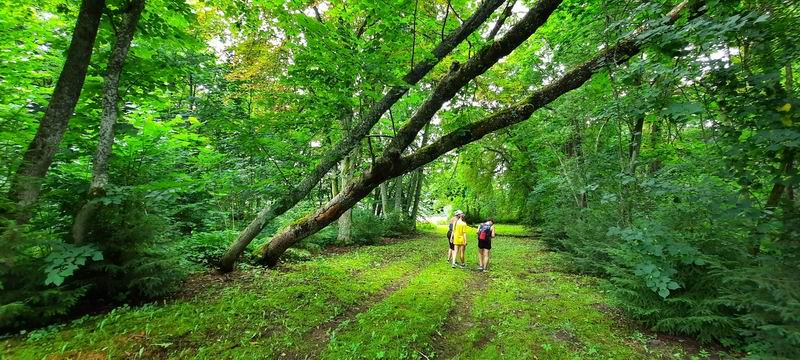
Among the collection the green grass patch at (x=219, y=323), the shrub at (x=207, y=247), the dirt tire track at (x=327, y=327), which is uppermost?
the shrub at (x=207, y=247)

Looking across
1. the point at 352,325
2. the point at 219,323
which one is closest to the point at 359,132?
the point at 352,325

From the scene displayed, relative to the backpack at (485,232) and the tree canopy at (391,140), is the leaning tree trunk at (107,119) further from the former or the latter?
the backpack at (485,232)

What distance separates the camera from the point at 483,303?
6.39 metres

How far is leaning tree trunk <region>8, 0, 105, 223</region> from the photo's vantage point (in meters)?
3.58

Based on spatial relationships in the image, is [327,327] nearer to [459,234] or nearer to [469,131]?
[469,131]

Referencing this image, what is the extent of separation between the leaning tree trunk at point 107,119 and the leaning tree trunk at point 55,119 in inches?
12.5

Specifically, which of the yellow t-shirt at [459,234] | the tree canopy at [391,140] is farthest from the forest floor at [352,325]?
the yellow t-shirt at [459,234]

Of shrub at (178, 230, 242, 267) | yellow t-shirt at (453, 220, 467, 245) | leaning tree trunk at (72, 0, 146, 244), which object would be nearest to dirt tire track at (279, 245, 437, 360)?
yellow t-shirt at (453, 220, 467, 245)

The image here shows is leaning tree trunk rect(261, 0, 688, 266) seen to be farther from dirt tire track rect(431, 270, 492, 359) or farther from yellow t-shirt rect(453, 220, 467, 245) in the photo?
yellow t-shirt rect(453, 220, 467, 245)

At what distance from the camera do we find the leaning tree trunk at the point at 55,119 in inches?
141

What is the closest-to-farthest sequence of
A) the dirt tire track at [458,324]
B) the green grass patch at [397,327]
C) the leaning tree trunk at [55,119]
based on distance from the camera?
the leaning tree trunk at [55,119], the green grass patch at [397,327], the dirt tire track at [458,324]

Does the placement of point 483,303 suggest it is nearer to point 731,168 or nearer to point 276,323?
point 276,323

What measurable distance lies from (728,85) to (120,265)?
268 inches

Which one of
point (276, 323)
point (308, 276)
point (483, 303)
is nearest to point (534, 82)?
point (483, 303)
